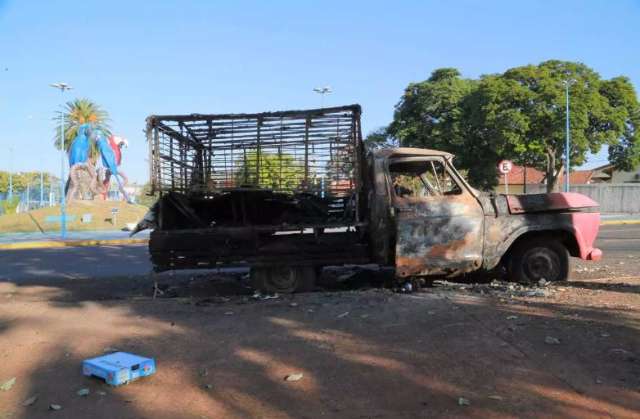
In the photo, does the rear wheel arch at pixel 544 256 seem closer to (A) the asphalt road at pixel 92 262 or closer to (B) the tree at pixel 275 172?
(A) the asphalt road at pixel 92 262

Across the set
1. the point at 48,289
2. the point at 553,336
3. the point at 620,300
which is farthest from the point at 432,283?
the point at 48,289

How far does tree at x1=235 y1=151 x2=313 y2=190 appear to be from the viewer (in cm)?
751

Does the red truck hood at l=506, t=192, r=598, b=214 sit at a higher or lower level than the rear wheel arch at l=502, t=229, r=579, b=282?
higher

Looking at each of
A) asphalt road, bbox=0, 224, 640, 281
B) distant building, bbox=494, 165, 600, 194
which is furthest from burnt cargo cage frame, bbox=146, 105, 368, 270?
distant building, bbox=494, 165, 600, 194

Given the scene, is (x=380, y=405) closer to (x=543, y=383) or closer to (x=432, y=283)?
(x=543, y=383)

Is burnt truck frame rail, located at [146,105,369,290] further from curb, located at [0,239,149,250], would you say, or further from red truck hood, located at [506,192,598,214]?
curb, located at [0,239,149,250]

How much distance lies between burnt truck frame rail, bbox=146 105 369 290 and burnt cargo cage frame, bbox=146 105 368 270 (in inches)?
0.5

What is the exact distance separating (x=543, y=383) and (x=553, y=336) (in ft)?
3.16

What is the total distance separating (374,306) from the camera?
5871 millimetres

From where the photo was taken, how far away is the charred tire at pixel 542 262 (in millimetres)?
7180

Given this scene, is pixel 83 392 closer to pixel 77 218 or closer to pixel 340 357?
pixel 340 357

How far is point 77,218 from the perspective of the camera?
102ft

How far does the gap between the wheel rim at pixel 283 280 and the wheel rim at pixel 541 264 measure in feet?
10.2

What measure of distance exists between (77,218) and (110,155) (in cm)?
1137
